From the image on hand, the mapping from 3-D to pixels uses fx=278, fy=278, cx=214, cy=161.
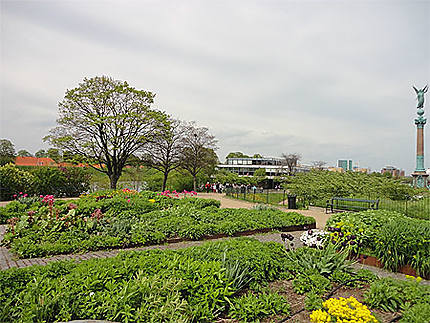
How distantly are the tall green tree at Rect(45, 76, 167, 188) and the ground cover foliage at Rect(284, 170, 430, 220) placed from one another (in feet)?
40.6

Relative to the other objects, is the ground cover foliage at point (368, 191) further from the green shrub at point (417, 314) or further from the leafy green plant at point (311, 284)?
the green shrub at point (417, 314)

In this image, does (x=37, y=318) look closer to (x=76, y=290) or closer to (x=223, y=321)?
(x=76, y=290)

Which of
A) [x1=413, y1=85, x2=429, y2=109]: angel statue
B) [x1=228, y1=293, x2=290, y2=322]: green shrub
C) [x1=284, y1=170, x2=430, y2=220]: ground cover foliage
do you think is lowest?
[x1=228, y1=293, x2=290, y2=322]: green shrub

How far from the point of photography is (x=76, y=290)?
303cm

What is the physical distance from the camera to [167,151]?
26375 millimetres

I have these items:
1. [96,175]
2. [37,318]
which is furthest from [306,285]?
[96,175]

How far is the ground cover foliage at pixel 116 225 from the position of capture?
20.6 ft

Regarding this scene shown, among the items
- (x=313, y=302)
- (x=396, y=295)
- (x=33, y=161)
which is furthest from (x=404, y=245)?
(x=33, y=161)

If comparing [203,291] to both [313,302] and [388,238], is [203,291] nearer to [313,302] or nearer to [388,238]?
[313,302]

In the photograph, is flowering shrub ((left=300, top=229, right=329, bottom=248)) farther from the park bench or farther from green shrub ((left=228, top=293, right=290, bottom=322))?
the park bench

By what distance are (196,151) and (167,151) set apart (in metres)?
3.24

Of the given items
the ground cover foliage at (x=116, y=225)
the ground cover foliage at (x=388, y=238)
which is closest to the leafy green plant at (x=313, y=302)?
the ground cover foliage at (x=388, y=238)

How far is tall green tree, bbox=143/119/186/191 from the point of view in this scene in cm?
2489

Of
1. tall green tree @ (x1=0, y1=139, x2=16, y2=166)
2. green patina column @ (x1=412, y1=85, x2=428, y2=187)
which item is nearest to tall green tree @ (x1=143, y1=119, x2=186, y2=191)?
tall green tree @ (x1=0, y1=139, x2=16, y2=166)
